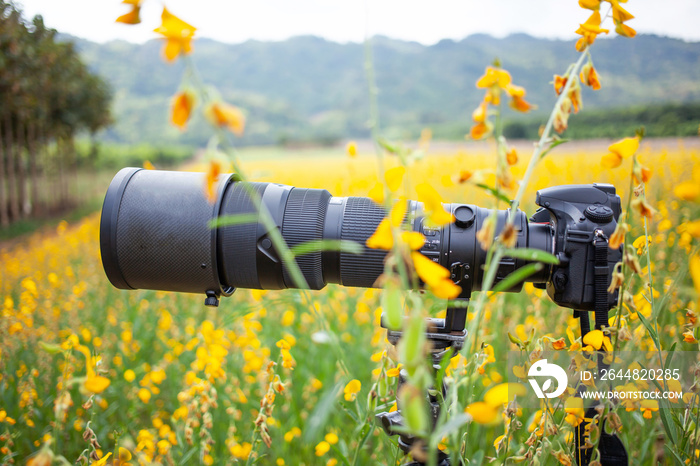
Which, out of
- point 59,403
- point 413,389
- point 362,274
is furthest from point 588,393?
point 59,403

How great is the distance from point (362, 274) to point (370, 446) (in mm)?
993

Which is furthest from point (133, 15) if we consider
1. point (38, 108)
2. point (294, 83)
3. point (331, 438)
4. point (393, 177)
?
point (294, 83)

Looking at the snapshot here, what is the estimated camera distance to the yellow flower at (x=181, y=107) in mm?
388

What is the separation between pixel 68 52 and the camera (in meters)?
9.28

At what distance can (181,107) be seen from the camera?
1.28ft

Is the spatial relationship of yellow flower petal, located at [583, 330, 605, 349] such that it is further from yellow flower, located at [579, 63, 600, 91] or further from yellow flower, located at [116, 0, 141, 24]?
yellow flower, located at [116, 0, 141, 24]

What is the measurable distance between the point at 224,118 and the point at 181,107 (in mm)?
39

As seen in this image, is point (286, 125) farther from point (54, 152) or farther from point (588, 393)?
point (588, 393)

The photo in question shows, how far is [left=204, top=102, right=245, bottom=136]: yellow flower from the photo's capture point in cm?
39

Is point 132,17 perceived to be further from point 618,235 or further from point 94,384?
point 618,235

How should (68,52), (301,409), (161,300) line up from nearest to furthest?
(301,409) < (161,300) < (68,52)

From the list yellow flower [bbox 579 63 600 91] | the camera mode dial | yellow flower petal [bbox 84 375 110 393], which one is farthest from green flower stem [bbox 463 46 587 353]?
the camera mode dial

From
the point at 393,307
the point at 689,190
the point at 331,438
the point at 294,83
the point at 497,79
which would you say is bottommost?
the point at 331,438

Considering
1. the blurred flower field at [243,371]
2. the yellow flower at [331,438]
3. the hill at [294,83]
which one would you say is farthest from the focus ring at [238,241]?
the hill at [294,83]
